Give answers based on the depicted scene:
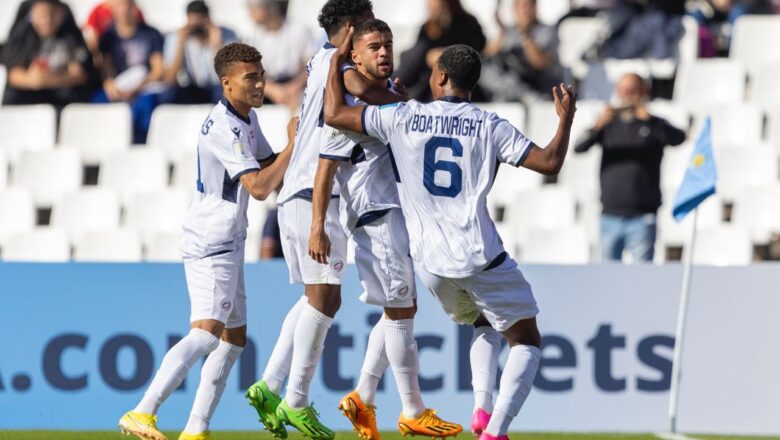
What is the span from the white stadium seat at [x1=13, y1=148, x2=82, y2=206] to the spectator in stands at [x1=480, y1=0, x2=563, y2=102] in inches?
158

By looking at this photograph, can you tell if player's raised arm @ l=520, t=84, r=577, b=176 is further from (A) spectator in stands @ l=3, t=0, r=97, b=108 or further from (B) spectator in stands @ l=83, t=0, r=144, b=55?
(B) spectator in stands @ l=83, t=0, r=144, b=55

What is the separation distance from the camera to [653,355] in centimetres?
1062

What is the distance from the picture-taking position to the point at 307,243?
8.22 meters

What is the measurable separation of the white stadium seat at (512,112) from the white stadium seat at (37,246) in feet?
13.3

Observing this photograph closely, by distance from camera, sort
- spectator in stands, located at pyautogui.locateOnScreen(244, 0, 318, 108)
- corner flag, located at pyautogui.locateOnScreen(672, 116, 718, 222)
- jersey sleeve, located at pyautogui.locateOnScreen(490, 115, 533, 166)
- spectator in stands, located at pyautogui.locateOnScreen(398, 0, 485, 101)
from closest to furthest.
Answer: jersey sleeve, located at pyautogui.locateOnScreen(490, 115, 533, 166)
corner flag, located at pyautogui.locateOnScreen(672, 116, 718, 222)
spectator in stands, located at pyautogui.locateOnScreen(398, 0, 485, 101)
spectator in stands, located at pyautogui.locateOnScreen(244, 0, 318, 108)

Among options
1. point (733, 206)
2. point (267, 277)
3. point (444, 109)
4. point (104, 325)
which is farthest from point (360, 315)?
point (733, 206)

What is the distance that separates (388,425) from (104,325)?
7.08ft

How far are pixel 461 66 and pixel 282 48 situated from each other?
6749mm

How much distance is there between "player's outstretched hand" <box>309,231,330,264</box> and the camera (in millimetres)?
7910

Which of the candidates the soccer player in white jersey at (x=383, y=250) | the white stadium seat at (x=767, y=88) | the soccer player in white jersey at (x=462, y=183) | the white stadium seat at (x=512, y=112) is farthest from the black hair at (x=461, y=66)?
the white stadium seat at (x=767, y=88)

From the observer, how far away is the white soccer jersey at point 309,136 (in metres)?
8.26

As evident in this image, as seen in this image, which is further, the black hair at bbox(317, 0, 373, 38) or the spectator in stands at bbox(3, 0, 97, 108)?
the spectator in stands at bbox(3, 0, 97, 108)

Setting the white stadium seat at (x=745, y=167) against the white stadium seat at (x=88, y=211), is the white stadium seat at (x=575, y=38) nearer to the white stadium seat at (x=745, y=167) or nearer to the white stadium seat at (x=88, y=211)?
the white stadium seat at (x=745, y=167)

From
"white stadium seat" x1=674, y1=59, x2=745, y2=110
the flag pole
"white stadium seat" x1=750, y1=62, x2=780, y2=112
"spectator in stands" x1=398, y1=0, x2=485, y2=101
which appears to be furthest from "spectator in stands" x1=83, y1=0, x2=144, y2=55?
the flag pole
